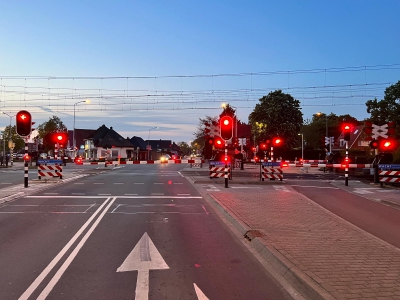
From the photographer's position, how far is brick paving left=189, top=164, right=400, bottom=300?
5934 millimetres

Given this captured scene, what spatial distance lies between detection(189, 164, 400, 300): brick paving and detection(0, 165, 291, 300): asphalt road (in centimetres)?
64

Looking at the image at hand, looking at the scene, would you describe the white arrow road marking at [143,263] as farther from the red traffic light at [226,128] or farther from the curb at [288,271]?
the red traffic light at [226,128]

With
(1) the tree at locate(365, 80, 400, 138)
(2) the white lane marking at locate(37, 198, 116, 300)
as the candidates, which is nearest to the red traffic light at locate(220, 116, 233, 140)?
(2) the white lane marking at locate(37, 198, 116, 300)

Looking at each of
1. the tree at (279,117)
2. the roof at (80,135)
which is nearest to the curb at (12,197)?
the tree at (279,117)

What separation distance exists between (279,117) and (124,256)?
5358 centimetres

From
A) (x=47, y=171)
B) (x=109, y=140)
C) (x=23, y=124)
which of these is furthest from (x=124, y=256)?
(x=109, y=140)

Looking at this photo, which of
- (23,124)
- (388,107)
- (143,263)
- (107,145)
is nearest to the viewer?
(143,263)

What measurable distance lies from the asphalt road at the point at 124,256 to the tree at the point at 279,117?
4704 centimetres

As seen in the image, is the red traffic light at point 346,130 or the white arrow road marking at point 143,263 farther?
the red traffic light at point 346,130

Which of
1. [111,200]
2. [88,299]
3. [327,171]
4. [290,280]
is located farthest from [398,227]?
[327,171]

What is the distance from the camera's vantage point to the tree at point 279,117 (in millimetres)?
60000

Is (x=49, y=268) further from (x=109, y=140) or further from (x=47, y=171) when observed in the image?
(x=109, y=140)

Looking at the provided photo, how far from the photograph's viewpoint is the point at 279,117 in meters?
59.9

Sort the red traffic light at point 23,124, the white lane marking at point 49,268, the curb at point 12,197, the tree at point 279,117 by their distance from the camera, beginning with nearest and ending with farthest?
the white lane marking at point 49,268 < the curb at point 12,197 < the red traffic light at point 23,124 < the tree at point 279,117
